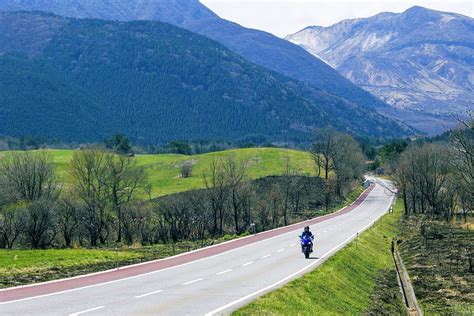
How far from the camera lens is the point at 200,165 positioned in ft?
449

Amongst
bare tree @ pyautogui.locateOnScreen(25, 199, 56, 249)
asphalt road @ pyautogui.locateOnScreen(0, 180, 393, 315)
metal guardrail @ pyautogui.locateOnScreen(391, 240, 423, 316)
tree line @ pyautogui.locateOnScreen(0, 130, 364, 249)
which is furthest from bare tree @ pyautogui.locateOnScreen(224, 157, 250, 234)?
metal guardrail @ pyautogui.locateOnScreen(391, 240, 423, 316)

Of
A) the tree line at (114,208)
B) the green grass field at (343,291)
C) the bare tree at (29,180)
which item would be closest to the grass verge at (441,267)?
the green grass field at (343,291)

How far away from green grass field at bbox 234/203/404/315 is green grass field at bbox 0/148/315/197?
72715 millimetres

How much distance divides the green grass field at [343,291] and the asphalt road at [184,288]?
905 millimetres

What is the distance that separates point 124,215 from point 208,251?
1075 inches

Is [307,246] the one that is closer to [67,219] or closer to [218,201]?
[67,219]

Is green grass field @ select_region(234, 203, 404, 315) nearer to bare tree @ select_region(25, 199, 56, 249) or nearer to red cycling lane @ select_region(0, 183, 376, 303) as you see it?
red cycling lane @ select_region(0, 183, 376, 303)

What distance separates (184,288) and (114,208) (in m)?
53.5

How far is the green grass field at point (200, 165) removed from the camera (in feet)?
392

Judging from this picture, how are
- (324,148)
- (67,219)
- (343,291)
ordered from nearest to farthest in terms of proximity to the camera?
(343,291) → (67,219) → (324,148)

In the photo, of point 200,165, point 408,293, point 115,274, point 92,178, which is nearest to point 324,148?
point 200,165

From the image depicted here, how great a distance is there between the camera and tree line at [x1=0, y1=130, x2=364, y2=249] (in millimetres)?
58719

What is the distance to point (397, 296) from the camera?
29719 millimetres

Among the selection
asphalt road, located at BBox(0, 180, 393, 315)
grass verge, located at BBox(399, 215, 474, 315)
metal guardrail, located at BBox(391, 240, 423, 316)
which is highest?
asphalt road, located at BBox(0, 180, 393, 315)
